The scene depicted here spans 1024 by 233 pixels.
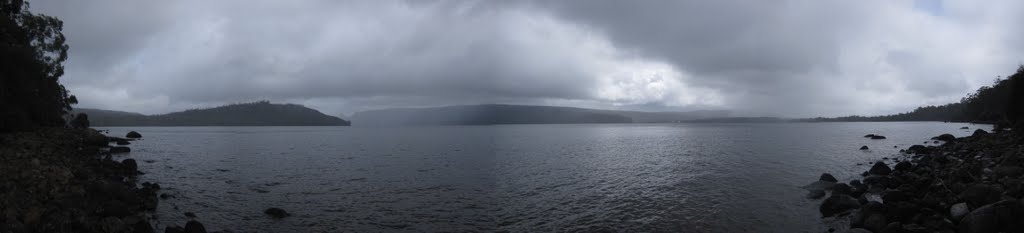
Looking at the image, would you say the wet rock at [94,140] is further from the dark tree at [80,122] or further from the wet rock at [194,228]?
the wet rock at [194,228]

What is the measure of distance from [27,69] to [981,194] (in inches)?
2989

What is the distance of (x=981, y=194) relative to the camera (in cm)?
1855

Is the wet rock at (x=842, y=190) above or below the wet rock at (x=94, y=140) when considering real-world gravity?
below

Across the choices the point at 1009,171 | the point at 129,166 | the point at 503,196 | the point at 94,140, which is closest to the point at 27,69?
the point at 129,166

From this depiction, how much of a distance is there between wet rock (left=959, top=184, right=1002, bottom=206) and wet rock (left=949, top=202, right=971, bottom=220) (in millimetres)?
624

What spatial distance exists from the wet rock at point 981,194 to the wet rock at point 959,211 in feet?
2.05

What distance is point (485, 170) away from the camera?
156 feet

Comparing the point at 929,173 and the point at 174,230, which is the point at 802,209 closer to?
the point at 929,173

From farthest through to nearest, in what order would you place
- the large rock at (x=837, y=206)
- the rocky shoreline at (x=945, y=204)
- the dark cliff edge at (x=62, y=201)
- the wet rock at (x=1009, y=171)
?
the large rock at (x=837, y=206), the wet rock at (x=1009, y=171), the dark cliff edge at (x=62, y=201), the rocky shoreline at (x=945, y=204)

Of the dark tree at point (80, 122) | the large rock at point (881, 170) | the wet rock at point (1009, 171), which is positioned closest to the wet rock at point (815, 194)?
the wet rock at point (1009, 171)

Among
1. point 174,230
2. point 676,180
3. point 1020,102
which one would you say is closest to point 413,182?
point 174,230

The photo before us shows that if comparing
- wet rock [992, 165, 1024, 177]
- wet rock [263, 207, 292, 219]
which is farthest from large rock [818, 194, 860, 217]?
wet rock [263, 207, 292, 219]

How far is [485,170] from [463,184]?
10232 mm

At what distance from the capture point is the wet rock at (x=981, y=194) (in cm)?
1803
